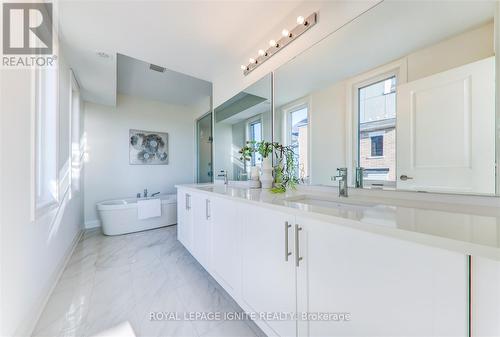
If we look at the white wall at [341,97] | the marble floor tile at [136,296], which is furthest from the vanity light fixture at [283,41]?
the marble floor tile at [136,296]

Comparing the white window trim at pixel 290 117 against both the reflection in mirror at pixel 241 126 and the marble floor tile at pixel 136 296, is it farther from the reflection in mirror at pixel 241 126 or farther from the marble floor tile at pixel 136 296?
the marble floor tile at pixel 136 296

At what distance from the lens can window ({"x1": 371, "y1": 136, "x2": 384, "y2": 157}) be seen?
1.26 meters

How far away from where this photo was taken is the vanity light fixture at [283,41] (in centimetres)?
158

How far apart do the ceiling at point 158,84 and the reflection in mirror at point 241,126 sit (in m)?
0.98

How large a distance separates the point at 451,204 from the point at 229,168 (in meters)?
2.36

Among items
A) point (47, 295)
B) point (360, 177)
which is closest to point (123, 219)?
point (47, 295)

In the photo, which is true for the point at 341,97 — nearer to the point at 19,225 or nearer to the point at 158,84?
the point at 19,225

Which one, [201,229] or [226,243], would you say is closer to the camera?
[226,243]

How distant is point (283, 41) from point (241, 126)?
1093mm

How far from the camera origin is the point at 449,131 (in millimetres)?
984

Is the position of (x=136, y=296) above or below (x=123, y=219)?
below

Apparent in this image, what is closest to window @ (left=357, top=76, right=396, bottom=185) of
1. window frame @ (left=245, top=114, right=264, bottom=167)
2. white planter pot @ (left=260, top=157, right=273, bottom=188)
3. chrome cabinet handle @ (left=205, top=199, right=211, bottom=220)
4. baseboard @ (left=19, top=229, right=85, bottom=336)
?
white planter pot @ (left=260, top=157, right=273, bottom=188)

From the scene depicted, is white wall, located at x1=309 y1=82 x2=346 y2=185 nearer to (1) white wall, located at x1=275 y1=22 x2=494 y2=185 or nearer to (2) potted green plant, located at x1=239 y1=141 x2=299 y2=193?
(1) white wall, located at x1=275 y1=22 x2=494 y2=185

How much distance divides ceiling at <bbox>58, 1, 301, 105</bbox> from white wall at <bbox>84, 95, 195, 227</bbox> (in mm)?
1427
